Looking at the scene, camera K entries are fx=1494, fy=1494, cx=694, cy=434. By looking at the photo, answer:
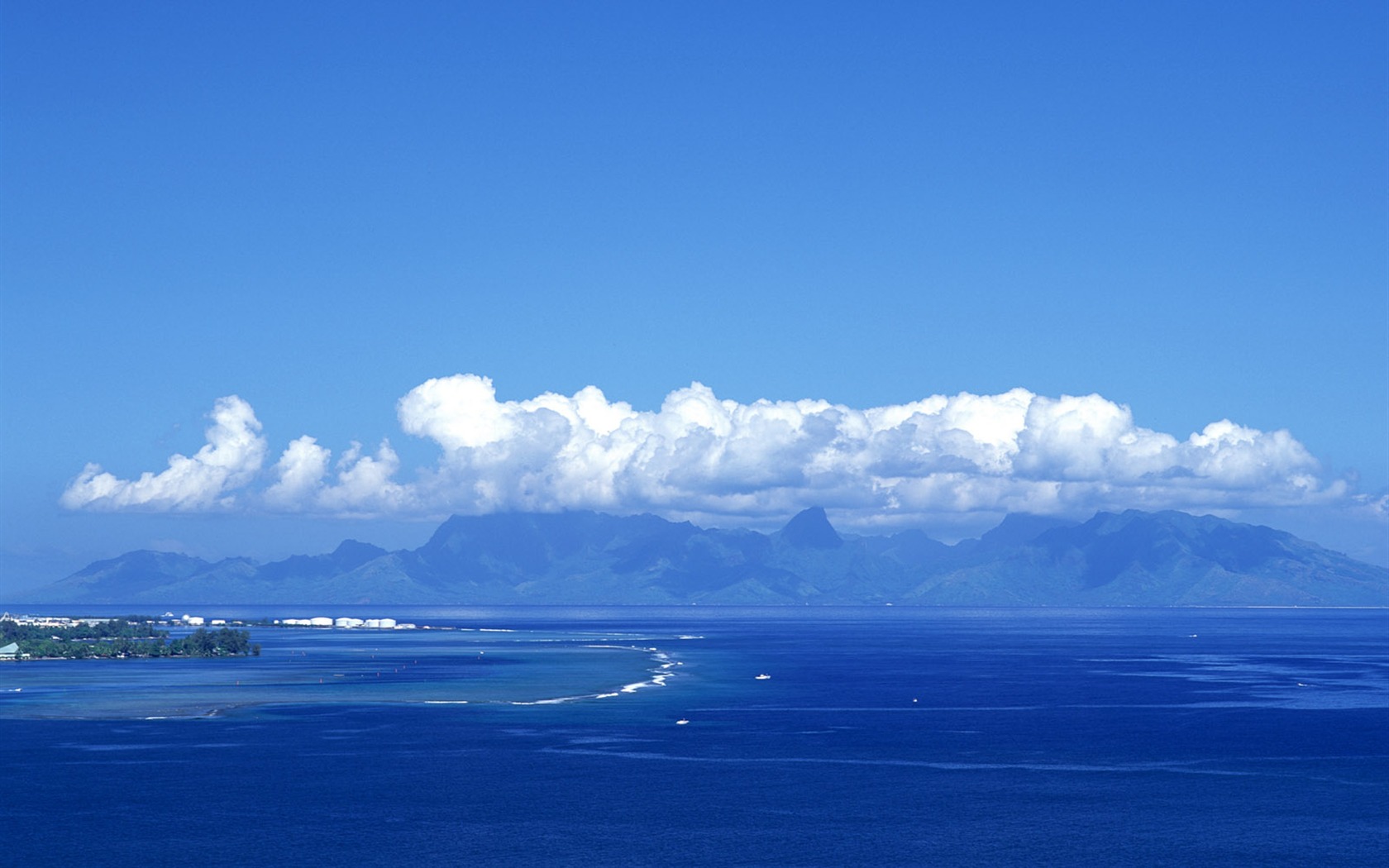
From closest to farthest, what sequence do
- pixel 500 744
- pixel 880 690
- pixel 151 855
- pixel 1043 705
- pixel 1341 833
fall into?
1. pixel 151 855
2. pixel 1341 833
3. pixel 500 744
4. pixel 1043 705
5. pixel 880 690

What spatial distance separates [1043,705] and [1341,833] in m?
72.8

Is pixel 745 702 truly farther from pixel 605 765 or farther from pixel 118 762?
pixel 118 762

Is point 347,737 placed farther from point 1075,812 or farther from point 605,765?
point 1075,812

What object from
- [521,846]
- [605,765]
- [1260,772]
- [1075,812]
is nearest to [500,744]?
[605,765]

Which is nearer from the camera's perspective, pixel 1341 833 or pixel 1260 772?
pixel 1341 833

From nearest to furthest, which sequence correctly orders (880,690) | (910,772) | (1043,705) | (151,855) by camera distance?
(151,855), (910,772), (1043,705), (880,690)

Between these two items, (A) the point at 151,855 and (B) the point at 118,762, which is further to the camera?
(B) the point at 118,762

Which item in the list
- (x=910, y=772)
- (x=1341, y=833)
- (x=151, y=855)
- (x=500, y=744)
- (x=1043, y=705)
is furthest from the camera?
(x=1043, y=705)

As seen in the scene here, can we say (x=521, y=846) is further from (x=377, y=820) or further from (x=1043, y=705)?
(x=1043, y=705)

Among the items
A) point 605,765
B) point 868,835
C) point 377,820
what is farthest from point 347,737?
point 868,835

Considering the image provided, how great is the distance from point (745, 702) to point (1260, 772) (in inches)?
2634

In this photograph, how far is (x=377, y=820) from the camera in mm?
98188

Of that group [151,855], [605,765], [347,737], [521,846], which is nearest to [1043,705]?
[605,765]

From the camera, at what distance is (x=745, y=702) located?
6757 inches
